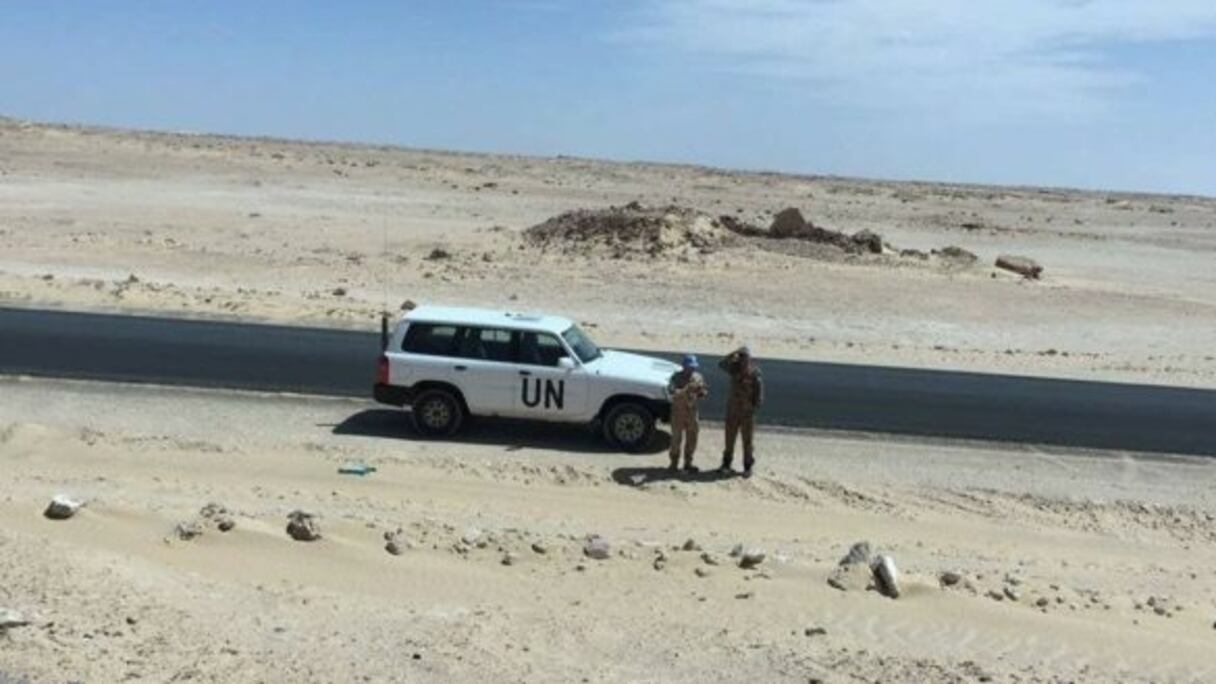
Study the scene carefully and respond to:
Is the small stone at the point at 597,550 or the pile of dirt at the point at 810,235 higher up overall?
the pile of dirt at the point at 810,235

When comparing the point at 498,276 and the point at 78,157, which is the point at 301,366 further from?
the point at 78,157

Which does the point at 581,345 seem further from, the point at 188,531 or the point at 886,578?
the point at 886,578

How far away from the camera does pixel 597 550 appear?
1291 cm

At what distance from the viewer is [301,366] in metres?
22.8

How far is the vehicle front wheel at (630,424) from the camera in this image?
18.0 metres

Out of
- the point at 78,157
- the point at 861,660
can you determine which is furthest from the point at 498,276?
the point at 78,157

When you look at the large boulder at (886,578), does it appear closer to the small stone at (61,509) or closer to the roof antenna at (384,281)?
the small stone at (61,509)

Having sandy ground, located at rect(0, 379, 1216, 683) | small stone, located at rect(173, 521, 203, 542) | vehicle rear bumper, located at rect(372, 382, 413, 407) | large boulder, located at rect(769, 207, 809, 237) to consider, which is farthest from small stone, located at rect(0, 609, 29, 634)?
large boulder, located at rect(769, 207, 809, 237)

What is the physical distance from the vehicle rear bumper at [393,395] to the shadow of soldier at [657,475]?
324cm

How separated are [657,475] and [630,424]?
123 cm

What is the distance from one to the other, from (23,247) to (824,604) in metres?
36.9

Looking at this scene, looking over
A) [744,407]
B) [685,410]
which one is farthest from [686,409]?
[744,407]

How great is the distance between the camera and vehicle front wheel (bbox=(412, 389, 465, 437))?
60.2ft

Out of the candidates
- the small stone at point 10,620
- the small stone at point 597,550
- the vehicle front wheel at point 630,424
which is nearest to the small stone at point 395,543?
the small stone at point 597,550
